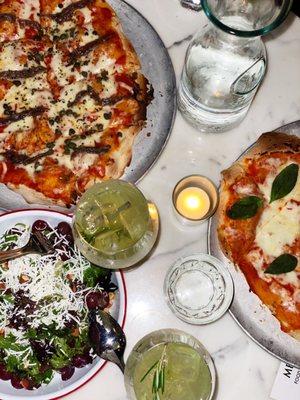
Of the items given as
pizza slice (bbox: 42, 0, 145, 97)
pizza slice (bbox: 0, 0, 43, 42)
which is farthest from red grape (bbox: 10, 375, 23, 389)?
pizza slice (bbox: 0, 0, 43, 42)

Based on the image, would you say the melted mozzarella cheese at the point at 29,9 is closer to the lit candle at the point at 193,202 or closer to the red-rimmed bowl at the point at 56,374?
the red-rimmed bowl at the point at 56,374

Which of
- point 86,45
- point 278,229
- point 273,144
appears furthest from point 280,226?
point 86,45

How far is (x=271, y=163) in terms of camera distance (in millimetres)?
2166

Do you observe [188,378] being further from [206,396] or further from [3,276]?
[3,276]

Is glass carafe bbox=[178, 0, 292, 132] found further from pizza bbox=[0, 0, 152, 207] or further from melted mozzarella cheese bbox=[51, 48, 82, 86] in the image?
melted mozzarella cheese bbox=[51, 48, 82, 86]

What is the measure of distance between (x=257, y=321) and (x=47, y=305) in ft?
2.10

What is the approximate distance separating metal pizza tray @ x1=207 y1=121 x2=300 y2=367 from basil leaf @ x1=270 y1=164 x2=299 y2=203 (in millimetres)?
216

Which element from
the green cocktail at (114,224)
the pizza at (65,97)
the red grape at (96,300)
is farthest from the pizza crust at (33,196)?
the red grape at (96,300)

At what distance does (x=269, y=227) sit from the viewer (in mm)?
2145

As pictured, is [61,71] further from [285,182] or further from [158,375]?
[158,375]

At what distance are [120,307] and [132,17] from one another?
0.94 meters

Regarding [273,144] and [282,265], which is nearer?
[282,265]

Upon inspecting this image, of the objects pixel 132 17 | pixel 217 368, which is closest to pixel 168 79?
pixel 132 17

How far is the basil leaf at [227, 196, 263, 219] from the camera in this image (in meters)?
2.11
